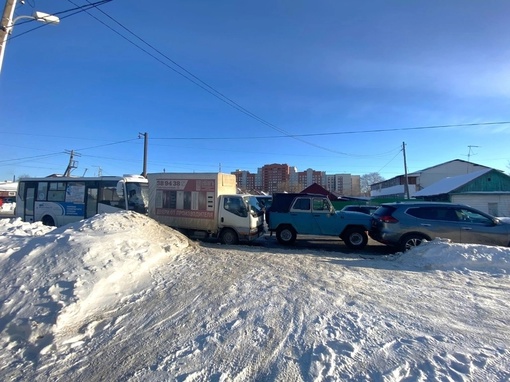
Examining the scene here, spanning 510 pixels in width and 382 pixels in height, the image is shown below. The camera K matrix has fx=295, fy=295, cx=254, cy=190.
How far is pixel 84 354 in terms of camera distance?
11.5 ft

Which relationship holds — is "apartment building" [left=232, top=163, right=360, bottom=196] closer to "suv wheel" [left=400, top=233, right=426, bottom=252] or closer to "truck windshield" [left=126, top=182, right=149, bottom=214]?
"truck windshield" [left=126, top=182, right=149, bottom=214]

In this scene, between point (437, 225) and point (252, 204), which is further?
point (252, 204)

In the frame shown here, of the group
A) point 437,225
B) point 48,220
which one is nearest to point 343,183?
point 437,225

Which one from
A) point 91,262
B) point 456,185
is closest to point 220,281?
point 91,262

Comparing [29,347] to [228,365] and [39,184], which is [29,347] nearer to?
[228,365]

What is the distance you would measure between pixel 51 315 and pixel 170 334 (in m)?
1.75

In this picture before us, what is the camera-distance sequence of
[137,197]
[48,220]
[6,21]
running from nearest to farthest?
[6,21], [137,197], [48,220]

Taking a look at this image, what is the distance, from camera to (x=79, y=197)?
14695 mm

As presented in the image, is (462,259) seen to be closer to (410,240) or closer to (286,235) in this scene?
(410,240)

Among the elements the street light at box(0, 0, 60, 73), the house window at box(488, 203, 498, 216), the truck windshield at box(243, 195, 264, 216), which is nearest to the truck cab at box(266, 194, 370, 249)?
the truck windshield at box(243, 195, 264, 216)

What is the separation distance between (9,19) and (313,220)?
1172 cm

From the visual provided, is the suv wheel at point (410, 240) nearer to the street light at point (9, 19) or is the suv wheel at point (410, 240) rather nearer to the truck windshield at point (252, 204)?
the truck windshield at point (252, 204)

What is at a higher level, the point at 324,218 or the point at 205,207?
the point at 205,207

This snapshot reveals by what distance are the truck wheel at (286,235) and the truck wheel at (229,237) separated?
1822 mm
